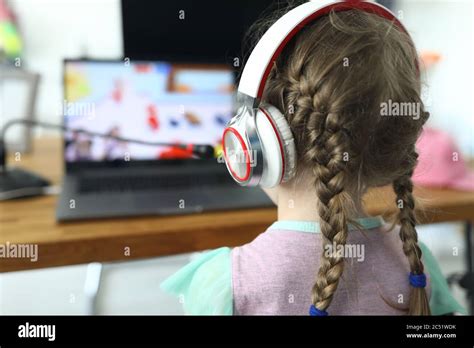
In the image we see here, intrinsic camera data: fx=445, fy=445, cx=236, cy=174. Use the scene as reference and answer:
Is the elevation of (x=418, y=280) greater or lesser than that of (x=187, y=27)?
lesser

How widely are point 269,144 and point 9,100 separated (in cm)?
97

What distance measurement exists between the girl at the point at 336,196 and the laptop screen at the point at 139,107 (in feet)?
1.43

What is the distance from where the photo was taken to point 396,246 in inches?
22.9

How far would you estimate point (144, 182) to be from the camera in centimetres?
89

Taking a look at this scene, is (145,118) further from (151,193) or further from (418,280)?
(418,280)

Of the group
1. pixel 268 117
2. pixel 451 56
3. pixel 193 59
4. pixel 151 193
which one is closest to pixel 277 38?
pixel 268 117

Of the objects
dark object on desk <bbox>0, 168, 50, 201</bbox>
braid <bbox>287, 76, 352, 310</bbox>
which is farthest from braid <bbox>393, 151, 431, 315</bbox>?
dark object on desk <bbox>0, 168, 50, 201</bbox>

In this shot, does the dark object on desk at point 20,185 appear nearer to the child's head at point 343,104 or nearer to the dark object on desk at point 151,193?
the dark object on desk at point 151,193

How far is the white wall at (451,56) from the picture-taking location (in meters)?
1.02

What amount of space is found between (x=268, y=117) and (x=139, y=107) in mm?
576

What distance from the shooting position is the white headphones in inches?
18.8

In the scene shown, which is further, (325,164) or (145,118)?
(145,118)

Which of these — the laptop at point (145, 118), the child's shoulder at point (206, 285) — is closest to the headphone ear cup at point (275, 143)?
the child's shoulder at point (206, 285)
